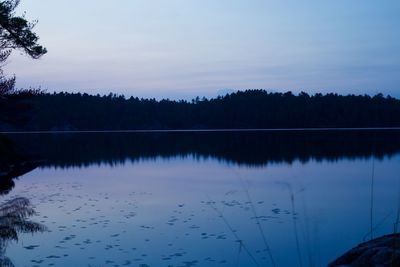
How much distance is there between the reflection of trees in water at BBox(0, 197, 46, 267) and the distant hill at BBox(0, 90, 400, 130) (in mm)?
102482

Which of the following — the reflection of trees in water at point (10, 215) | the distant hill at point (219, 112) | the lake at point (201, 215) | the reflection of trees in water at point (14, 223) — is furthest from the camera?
the distant hill at point (219, 112)

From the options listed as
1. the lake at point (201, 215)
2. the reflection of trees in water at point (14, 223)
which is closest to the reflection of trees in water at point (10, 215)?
the reflection of trees in water at point (14, 223)

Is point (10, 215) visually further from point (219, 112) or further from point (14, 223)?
point (219, 112)

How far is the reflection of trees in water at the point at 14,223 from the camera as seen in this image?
478 inches

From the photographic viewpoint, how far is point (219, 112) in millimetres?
138250

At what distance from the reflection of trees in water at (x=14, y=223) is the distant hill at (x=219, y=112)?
A: 102482mm

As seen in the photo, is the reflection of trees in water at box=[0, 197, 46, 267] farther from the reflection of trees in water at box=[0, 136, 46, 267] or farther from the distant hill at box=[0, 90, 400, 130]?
the distant hill at box=[0, 90, 400, 130]

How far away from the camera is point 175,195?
21.9m

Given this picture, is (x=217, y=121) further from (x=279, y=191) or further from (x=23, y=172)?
(x=279, y=191)

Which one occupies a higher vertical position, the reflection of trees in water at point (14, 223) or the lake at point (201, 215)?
the reflection of trees in water at point (14, 223)

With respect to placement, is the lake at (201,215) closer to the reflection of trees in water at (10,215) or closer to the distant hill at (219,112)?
the reflection of trees in water at (10,215)

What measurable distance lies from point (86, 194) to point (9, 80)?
21.2 ft

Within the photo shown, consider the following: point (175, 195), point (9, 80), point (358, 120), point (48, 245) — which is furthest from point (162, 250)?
point (358, 120)

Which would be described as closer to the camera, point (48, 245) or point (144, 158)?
point (48, 245)
